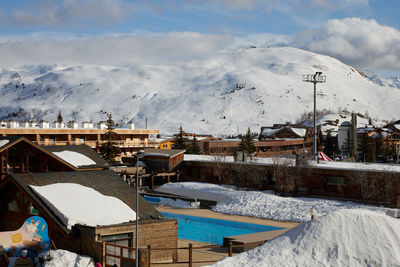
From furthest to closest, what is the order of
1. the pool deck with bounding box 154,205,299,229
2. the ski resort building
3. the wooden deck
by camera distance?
the ski resort building → the pool deck with bounding box 154,205,299,229 → the wooden deck

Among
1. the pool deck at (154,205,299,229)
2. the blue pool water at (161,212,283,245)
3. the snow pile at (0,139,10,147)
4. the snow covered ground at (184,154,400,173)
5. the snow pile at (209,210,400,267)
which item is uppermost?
the snow pile at (0,139,10,147)

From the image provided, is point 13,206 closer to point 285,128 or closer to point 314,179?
point 314,179

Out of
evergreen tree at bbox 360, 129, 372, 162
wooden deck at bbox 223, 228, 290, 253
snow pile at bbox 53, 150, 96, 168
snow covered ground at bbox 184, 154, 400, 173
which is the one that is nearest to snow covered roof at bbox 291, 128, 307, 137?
evergreen tree at bbox 360, 129, 372, 162

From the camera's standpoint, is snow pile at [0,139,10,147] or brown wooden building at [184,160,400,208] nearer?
snow pile at [0,139,10,147]

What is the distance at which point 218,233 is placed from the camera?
1288 inches

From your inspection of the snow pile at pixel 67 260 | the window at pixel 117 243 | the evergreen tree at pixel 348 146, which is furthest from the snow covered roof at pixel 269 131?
the snow pile at pixel 67 260

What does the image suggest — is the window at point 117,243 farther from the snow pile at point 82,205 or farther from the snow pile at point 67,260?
the snow pile at point 67,260

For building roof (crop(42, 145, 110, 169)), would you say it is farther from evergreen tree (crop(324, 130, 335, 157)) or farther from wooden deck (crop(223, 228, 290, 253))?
evergreen tree (crop(324, 130, 335, 157))

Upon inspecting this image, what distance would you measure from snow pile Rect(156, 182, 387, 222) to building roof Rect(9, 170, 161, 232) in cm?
1417

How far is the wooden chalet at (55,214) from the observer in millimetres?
20125

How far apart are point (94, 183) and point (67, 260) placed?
20.3 ft

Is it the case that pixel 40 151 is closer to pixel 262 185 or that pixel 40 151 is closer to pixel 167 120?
pixel 262 185

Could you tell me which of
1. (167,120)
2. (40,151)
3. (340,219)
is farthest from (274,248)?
(167,120)

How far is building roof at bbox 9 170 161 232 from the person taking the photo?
22109 mm
